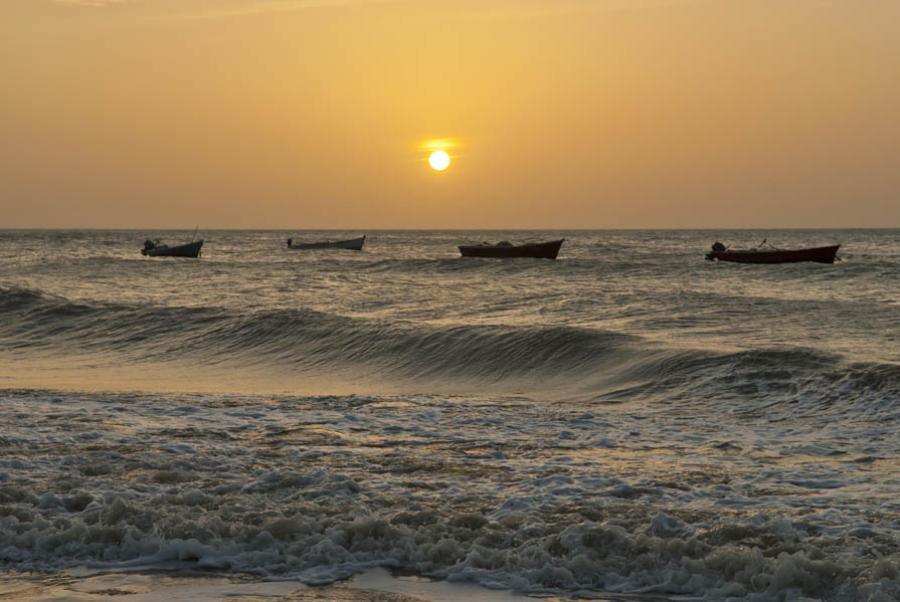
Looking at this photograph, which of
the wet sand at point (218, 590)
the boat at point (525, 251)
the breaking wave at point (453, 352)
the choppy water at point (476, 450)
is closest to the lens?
→ the wet sand at point (218, 590)

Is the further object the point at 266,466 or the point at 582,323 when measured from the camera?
the point at 582,323

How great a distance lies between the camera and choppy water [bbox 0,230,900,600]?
8422mm

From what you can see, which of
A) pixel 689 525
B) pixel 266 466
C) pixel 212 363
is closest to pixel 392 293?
pixel 212 363

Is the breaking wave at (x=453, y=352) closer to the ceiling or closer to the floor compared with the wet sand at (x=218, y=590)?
closer to the ceiling

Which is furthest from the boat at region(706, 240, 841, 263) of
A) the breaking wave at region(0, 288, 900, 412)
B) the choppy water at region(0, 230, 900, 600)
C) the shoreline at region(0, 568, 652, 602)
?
the shoreline at region(0, 568, 652, 602)

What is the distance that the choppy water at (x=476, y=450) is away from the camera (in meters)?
8.42

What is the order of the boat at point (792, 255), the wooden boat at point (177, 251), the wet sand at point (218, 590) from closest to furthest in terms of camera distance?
the wet sand at point (218, 590) < the boat at point (792, 255) < the wooden boat at point (177, 251)

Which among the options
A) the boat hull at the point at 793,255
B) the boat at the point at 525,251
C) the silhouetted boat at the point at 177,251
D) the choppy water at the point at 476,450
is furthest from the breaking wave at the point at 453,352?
the silhouetted boat at the point at 177,251

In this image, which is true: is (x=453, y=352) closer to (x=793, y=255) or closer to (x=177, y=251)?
(x=793, y=255)

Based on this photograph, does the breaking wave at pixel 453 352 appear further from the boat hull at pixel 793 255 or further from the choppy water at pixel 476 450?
the boat hull at pixel 793 255

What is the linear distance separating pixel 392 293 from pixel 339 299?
3.94m

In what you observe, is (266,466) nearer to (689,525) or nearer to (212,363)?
(689,525)

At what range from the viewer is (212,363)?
79.3ft

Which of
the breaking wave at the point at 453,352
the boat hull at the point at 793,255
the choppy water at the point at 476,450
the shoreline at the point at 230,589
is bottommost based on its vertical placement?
the shoreline at the point at 230,589
